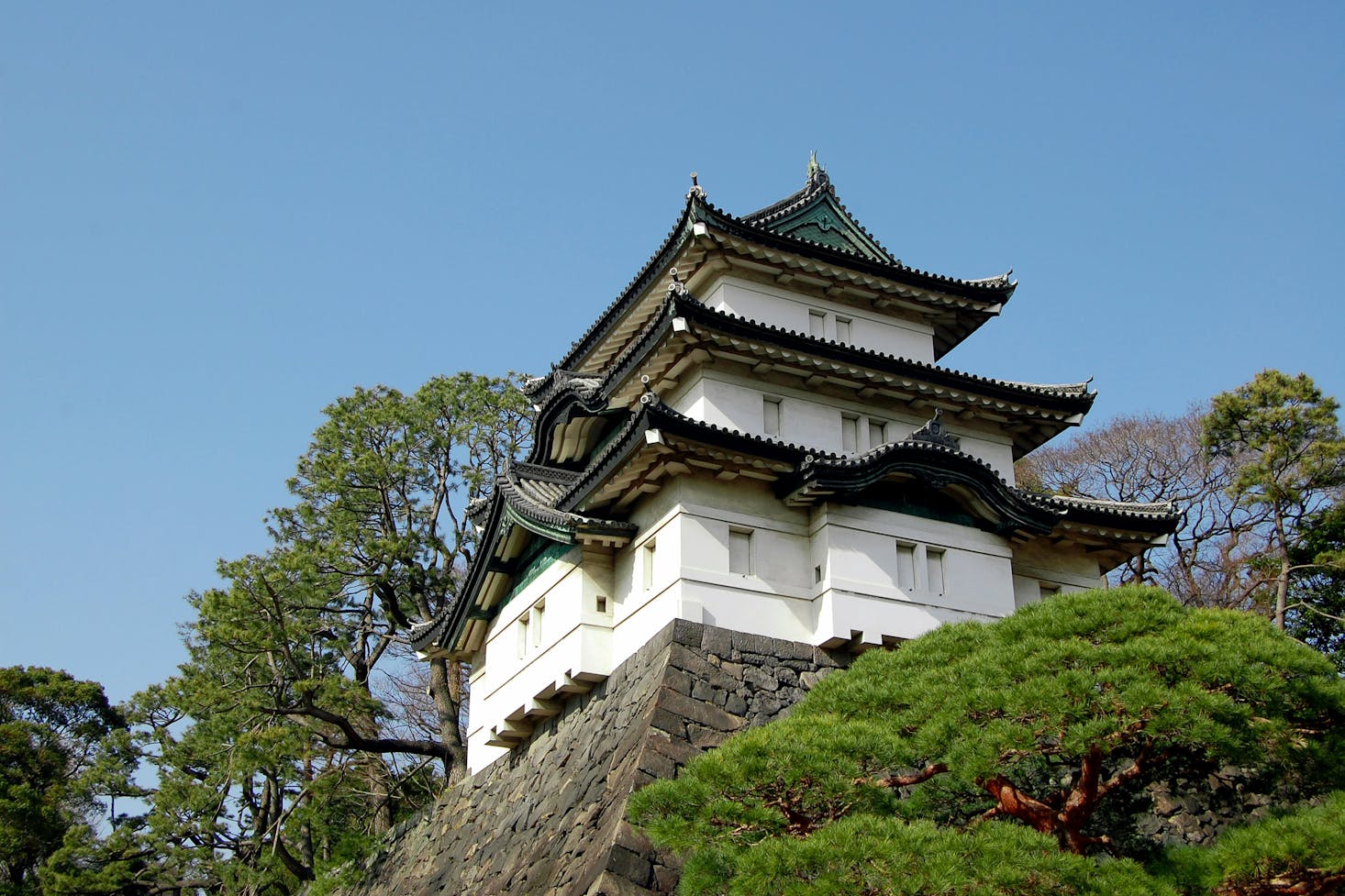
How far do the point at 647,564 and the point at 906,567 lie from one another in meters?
3.20

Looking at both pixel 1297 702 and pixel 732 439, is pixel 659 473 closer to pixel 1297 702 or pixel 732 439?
pixel 732 439

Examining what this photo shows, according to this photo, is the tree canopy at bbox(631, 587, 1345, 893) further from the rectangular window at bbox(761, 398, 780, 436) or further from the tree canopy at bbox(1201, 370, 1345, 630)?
the tree canopy at bbox(1201, 370, 1345, 630)

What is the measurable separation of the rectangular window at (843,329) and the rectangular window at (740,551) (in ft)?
15.3

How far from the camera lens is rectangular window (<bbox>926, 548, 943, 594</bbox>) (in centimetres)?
1641

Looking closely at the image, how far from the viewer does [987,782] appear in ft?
35.7

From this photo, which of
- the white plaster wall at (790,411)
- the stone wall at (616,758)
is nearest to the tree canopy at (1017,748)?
the stone wall at (616,758)

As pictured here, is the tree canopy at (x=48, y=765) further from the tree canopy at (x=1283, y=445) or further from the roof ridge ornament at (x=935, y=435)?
the tree canopy at (x=1283, y=445)

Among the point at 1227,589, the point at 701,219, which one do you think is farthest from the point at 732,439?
the point at 1227,589

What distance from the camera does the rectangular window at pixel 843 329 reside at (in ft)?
64.5

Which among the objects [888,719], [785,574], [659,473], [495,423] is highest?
[495,423]

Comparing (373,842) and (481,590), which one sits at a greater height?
(481,590)

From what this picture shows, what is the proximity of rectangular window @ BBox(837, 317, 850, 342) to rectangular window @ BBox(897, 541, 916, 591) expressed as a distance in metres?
4.22

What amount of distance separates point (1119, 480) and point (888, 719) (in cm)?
2183

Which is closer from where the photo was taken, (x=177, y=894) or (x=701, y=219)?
(x=701, y=219)
